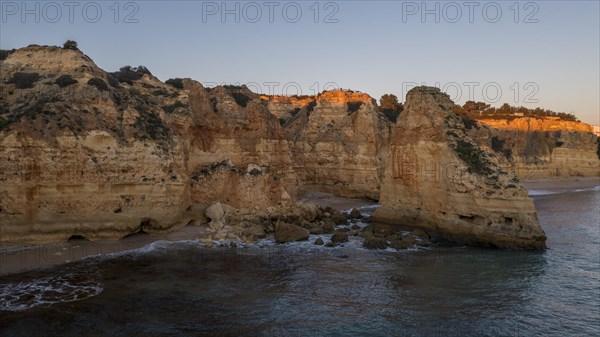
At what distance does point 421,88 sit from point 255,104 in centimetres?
1031

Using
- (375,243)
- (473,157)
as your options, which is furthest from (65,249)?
(473,157)

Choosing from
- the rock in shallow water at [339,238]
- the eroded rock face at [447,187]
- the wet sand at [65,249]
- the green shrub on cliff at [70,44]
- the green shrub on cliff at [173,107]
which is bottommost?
the rock in shallow water at [339,238]

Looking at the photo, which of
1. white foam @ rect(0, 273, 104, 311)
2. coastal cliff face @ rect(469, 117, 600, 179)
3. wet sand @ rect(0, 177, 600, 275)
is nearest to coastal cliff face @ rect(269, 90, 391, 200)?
wet sand @ rect(0, 177, 600, 275)

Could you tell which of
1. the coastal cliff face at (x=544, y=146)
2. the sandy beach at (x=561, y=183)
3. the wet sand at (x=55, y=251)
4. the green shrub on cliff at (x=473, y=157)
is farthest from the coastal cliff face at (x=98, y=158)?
the coastal cliff face at (x=544, y=146)

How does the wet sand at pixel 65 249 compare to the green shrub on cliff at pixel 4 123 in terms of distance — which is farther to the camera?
the green shrub on cliff at pixel 4 123

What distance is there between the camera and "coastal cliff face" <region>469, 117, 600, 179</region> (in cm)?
6131

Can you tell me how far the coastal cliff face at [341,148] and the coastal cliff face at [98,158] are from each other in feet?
43.0

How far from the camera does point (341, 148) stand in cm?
3931

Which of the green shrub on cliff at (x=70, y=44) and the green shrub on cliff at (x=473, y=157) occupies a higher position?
the green shrub on cliff at (x=70, y=44)

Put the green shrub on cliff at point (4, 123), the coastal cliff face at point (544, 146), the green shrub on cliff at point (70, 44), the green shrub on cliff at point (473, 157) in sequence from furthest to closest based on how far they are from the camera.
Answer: the coastal cliff face at point (544, 146), the green shrub on cliff at point (70, 44), the green shrub on cliff at point (473, 157), the green shrub on cliff at point (4, 123)

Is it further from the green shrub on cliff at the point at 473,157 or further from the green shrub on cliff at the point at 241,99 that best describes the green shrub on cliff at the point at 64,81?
the green shrub on cliff at the point at 473,157

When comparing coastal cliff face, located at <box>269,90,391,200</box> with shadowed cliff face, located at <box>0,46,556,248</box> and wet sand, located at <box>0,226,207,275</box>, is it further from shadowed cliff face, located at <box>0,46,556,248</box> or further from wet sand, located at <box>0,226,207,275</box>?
wet sand, located at <box>0,226,207,275</box>

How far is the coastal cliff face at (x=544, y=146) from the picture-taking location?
6131cm

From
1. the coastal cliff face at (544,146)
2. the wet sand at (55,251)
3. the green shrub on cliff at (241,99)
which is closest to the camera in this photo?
the wet sand at (55,251)
